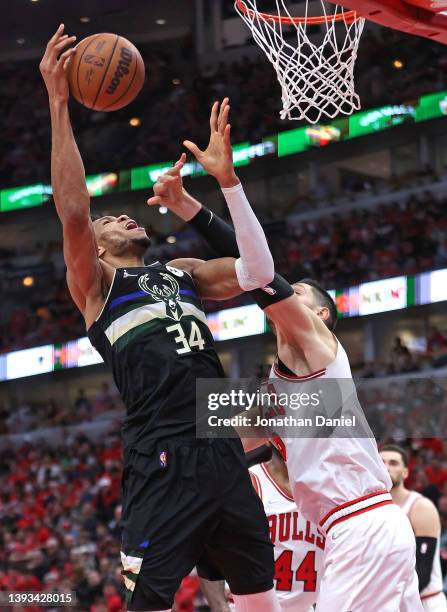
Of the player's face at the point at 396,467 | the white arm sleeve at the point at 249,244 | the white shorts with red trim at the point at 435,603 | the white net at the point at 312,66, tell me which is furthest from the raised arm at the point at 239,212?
the white shorts with red trim at the point at 435,603

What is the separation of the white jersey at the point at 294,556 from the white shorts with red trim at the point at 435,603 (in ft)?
3.68

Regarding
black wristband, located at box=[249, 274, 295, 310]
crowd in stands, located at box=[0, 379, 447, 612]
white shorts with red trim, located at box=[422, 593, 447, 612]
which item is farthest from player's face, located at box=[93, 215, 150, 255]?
crowd in stands, located at box=[0, 379, 447, 612]

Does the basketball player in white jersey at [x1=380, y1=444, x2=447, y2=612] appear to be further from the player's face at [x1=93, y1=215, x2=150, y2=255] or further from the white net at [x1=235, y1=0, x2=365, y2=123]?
the player's face at [x1=93, y1=215, x2=150, y2=255]

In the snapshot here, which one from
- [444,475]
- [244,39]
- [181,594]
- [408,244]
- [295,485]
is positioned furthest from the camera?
[244,39]

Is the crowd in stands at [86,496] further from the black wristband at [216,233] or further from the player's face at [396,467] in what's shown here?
the black wristband at [216,233]

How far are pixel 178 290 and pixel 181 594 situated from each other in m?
7.11

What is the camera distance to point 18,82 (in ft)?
70.6

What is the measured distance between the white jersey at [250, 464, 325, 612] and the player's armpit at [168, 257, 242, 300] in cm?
130

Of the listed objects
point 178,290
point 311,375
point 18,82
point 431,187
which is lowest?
point 311,375

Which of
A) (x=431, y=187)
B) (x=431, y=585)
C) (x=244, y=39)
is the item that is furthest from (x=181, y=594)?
(x=244, y=39)

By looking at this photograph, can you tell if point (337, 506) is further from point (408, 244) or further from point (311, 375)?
point (408, 244)

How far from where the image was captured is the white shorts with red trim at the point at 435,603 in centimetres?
589

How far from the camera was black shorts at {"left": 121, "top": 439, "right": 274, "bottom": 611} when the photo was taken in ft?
12.3

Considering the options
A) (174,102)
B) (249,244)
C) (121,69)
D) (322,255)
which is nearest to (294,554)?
(249,244)
